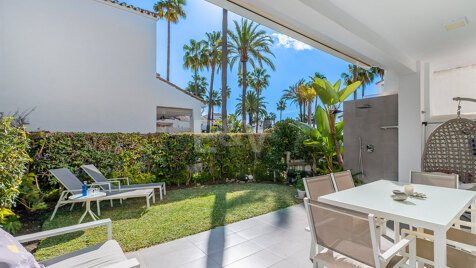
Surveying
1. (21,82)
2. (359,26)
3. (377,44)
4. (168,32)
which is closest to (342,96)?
(377,44)

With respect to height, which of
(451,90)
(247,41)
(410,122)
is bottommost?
(410,122)

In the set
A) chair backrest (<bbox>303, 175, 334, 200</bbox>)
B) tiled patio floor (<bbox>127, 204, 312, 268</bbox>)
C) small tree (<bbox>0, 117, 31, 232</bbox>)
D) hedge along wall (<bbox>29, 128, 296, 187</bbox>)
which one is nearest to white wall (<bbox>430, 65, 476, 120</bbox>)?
hedge along wall (<bbox>29, 128, 296, 187</bbox>)

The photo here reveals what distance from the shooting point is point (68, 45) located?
741cm

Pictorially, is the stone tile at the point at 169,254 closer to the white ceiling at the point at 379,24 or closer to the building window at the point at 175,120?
the white ceiling at the point at 379,24

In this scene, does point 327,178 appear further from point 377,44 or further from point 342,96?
point 342,96

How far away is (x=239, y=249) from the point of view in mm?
3121

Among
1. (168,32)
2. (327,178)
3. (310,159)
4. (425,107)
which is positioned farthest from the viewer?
(168,32)

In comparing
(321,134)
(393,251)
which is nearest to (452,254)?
(393,251)

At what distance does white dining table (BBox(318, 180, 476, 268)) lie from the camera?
173cm

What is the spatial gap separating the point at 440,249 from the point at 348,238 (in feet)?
2.33

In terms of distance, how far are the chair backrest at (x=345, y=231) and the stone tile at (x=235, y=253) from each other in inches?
53.9

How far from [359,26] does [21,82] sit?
360 inches

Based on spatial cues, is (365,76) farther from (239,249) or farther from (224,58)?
(239,249)

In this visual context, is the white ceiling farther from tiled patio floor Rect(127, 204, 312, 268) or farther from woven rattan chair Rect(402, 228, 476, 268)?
tiled patio floor Rect(127, 204, 312, 268)
